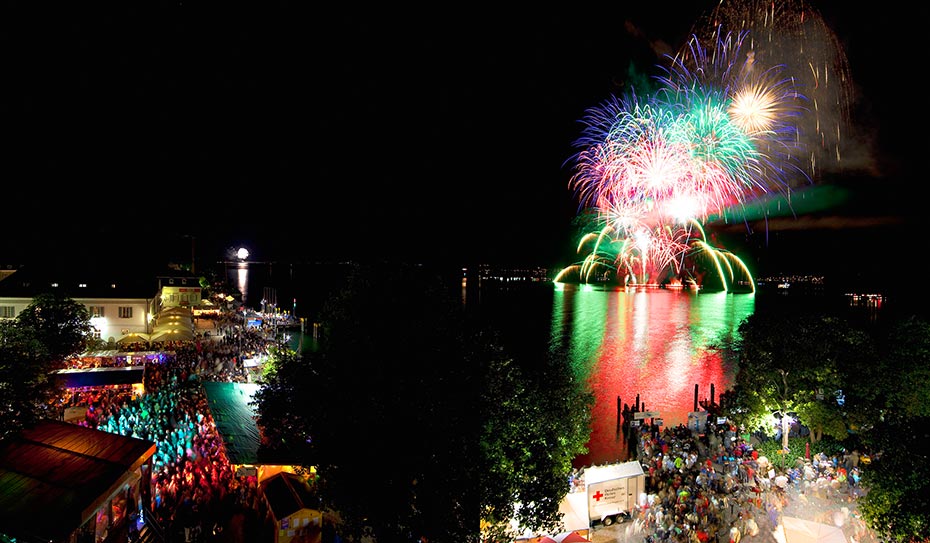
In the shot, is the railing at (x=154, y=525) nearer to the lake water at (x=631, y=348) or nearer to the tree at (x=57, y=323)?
the tree at (x=57, y=323)

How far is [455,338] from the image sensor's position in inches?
361

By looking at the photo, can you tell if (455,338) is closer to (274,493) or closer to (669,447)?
(274,493)

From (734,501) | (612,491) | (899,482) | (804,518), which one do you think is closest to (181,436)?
(612,491)

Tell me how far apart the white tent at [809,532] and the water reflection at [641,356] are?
1017 cm

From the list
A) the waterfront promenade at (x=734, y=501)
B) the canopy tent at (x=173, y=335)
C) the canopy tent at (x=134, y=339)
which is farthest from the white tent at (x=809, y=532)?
the canopy tent at (x=134, y=339)

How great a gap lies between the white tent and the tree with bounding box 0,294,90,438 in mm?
16553

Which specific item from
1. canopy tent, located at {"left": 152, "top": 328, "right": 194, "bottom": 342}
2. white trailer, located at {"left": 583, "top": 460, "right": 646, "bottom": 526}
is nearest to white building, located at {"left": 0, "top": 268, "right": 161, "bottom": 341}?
canopy tent, located at {"left": 152, "top": 328, "right": 194, "bottom": 342}

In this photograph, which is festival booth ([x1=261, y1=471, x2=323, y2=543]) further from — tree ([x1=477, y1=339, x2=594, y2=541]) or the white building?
the white building

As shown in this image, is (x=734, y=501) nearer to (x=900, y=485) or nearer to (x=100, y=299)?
(x=900, y=485)

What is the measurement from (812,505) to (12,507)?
681 inches

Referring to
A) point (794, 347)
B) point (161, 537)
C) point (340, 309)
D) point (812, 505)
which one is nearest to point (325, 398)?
point (340, 309)

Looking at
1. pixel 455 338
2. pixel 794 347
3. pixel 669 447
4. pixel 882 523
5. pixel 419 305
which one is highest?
pixel 419 305

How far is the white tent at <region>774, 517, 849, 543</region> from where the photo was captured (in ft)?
33.0

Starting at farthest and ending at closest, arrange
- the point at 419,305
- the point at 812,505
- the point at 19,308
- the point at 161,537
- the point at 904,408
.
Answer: the point at 19,308 < the point at 904,408 < the point at 812,505 < the point at 161,537 < the point at 419,305
